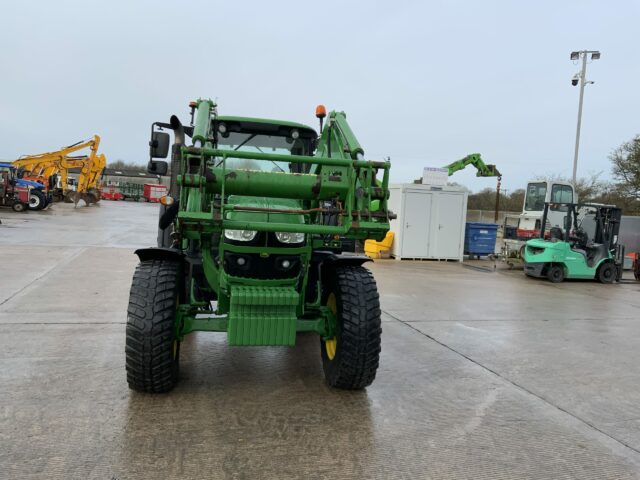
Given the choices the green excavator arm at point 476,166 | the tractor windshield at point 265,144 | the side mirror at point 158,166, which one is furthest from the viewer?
the green excavator arm at point 476,166

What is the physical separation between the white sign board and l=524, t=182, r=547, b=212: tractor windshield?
4.03 metres

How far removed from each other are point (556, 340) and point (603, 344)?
21.7 inches

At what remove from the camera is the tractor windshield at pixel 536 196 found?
55.7 ft

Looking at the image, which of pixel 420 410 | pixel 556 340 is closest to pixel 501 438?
pixel 420 410

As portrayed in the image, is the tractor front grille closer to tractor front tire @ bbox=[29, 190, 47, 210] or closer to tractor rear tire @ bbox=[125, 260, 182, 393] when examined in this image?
tractor rear tire @ bbox=[125, 260, 182, 393]

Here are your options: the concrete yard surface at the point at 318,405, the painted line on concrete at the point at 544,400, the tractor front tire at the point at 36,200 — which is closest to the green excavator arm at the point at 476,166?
the concrete yard surface at the point at 318,405

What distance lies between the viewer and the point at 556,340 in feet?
20.4

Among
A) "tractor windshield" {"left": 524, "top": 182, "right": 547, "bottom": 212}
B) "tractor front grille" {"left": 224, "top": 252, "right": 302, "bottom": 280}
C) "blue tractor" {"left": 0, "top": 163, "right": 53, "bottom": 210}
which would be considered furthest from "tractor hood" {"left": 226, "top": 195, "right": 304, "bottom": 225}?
"blue tractor" {"left": 0, "top": 163, "right": 53, "bottom": 210}

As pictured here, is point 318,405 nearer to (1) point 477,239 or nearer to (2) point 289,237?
(2) point 289,237

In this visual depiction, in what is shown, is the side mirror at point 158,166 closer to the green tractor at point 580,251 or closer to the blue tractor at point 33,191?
the green tractor at point 580,251

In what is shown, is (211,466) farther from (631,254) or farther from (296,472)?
(631,254)

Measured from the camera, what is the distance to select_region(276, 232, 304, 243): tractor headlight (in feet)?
12.2

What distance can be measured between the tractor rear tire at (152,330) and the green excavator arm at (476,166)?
17.9m

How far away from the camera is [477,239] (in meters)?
16.2
